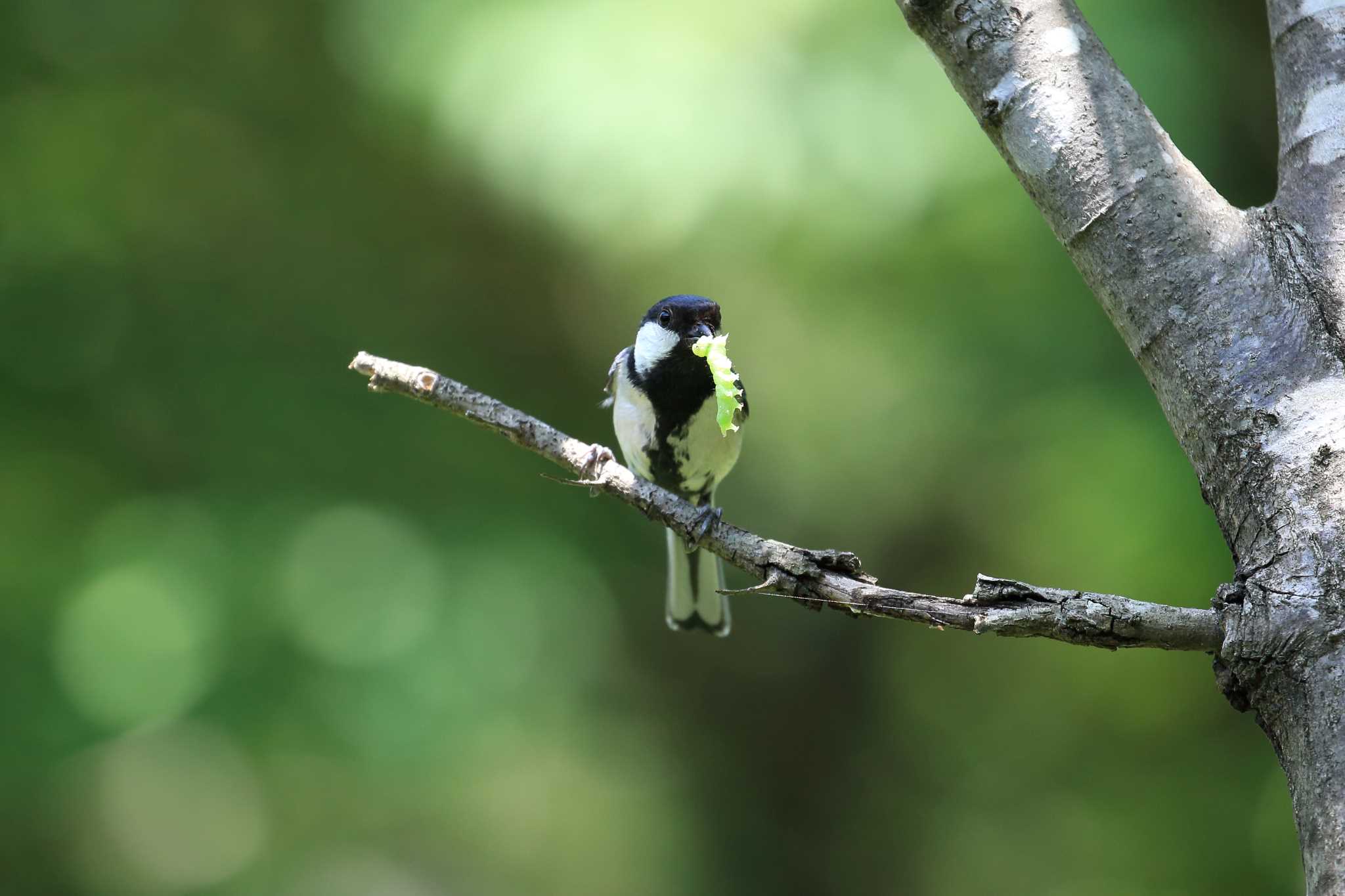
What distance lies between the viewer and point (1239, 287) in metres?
1.39

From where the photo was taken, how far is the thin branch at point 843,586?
4.25ft

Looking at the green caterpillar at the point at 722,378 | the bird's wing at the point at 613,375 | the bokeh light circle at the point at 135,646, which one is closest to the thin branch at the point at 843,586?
the green caterpillar at the point at 722,378

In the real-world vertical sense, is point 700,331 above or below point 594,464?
above

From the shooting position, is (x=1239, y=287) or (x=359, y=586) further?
(x=359, y=586)

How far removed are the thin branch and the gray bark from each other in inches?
4.3

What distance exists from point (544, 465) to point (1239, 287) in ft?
11.8

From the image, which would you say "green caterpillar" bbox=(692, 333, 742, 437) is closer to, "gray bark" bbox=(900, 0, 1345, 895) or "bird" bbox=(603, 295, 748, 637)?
"bird" bbox=(603, 295, 748, 637)

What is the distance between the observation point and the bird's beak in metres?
2.85

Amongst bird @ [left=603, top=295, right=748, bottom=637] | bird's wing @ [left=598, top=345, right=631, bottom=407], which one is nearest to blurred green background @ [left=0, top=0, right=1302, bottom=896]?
bird's wing @ [left=598, top=345, right=631, bottom=407]

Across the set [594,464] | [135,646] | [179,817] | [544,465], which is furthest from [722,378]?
[179,817]

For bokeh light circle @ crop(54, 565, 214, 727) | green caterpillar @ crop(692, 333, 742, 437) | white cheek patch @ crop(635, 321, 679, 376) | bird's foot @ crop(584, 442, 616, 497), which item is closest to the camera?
bird's foot @ crop(584, 442, 616, 497)

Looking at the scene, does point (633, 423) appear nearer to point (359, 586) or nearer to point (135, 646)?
point (359, 586)

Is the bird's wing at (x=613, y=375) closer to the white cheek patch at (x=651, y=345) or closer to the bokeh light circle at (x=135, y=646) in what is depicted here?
the white cheek patch at (x=651, y=345)

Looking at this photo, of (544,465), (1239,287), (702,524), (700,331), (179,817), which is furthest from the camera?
(544,465)
